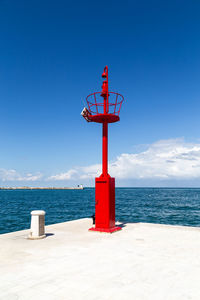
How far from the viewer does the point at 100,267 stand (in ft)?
24.2

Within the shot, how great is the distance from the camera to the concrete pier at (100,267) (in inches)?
225

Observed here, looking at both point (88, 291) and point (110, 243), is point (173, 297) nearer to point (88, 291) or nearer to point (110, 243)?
point (88, 291)

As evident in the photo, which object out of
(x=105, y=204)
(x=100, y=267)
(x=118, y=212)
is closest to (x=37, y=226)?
(x=105, y=204)

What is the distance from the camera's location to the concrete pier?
572 cm

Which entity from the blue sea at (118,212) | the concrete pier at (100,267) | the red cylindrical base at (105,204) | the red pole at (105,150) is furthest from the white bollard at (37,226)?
the blue sea at (118,212)

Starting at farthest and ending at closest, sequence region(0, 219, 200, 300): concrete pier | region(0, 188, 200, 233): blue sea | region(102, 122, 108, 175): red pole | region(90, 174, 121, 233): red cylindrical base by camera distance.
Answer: region(0, 188, 200, 233): blue sea < region(102, 122, 108, 175): red pole < region(90, 174, 121, 233): red cylindrical base < region(0, 219, 200, 300): concrete pier

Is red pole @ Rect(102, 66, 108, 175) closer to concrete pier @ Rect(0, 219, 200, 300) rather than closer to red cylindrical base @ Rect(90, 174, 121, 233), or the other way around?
red cylindrical base @ Rect(90, 174, 121, 233)

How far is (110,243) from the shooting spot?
10.5 meters

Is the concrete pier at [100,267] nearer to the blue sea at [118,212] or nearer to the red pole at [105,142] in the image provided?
the red pole at [105,142]

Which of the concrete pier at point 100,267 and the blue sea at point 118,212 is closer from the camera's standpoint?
the concrete pier at point 100,267

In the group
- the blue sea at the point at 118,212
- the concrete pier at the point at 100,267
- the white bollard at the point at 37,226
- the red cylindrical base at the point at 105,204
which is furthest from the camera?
the blue sea at the point at 118,212

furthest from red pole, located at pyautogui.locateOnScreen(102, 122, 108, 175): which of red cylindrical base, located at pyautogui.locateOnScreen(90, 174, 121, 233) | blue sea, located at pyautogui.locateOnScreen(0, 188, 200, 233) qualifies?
blue sea, located at pyautogui.locateOnScreen(0, 188, 200, 233)

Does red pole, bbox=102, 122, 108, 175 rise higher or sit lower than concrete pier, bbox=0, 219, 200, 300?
higher

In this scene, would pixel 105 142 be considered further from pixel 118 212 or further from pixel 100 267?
pixel 118 212
